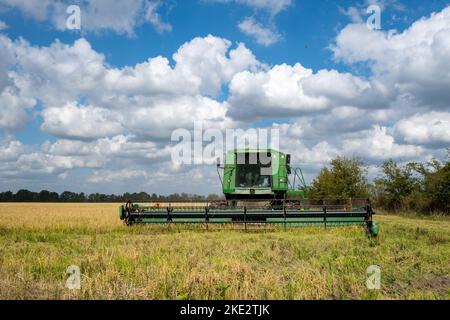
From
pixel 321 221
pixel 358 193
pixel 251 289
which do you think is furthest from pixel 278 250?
pixel 358 193

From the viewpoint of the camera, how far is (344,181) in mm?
32750

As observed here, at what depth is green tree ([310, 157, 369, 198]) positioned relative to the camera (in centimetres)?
3266

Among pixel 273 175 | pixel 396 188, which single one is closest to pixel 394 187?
pixel 396 188

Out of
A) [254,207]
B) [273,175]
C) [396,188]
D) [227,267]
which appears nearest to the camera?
[227,267]

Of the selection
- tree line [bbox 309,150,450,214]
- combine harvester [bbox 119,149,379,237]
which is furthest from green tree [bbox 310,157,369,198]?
combine harvester [bbox 119,149,379,237]

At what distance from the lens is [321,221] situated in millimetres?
12031

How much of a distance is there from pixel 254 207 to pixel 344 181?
21.3m

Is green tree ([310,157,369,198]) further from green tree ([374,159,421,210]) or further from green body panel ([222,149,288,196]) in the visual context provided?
green body panel ([222,149,288,196])

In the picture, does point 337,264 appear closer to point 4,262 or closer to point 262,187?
point 4,262

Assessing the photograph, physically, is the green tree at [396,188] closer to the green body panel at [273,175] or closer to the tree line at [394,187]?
the tree line at [394,187]

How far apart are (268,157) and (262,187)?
1.17 m

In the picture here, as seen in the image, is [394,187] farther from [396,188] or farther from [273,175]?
[273,175]

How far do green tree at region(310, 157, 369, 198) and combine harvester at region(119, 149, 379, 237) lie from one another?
17.7 meters

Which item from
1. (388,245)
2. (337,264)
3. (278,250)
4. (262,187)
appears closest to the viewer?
(337,264)
